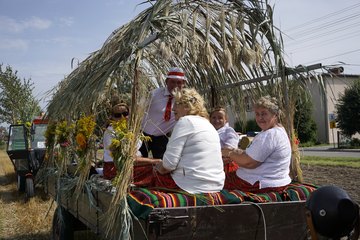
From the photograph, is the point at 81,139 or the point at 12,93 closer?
the point at 81,139

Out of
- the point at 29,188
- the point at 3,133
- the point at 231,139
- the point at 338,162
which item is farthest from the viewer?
the point at 3,133

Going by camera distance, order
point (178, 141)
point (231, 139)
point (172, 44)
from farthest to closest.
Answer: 1. point (231, 139)
2. point (172, 44)
3. point (178, 141)

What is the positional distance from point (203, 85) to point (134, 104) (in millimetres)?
3611

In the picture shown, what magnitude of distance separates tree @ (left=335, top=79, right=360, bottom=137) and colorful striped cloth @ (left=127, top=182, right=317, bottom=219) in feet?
96.3

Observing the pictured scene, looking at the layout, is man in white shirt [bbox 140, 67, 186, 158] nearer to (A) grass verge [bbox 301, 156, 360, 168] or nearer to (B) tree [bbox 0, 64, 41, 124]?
(A) grass verge [bbox 301, 156, 360, 168]

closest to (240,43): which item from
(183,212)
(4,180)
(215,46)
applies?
(215,46)

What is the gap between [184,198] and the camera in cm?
344

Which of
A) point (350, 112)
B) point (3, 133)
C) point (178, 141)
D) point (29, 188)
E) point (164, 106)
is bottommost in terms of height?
point (29, 188)

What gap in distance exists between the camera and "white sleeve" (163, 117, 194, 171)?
361 centimetres

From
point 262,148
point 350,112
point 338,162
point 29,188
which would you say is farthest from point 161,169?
point 350,112

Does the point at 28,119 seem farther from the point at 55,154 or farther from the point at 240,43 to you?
the point at 240,43

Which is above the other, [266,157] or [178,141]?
[178,141]

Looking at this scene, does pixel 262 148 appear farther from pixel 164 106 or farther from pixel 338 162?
pixel 338 162

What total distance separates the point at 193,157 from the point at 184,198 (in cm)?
37
